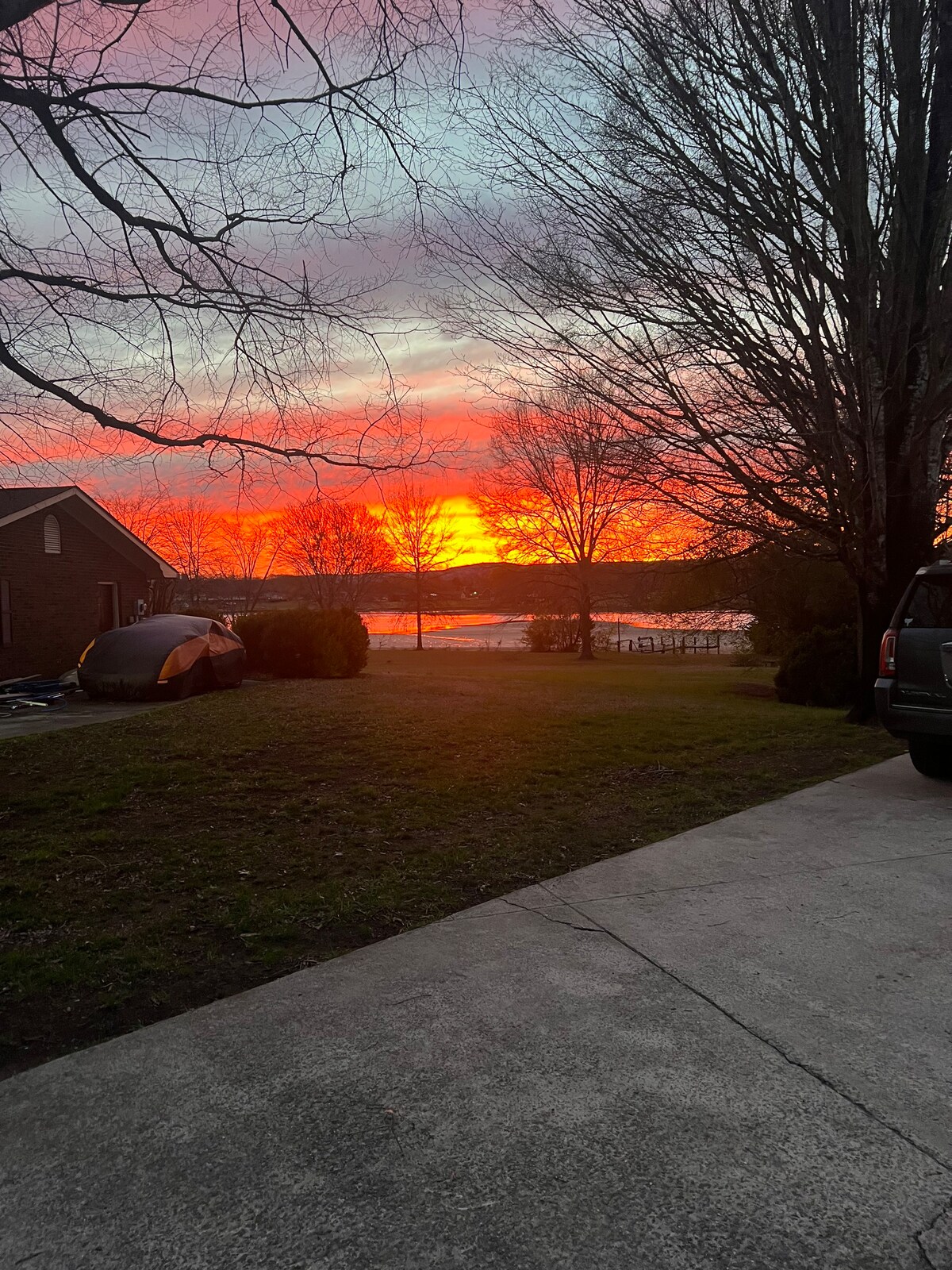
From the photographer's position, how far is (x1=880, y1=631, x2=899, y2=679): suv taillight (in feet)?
22.3

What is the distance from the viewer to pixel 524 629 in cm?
4556

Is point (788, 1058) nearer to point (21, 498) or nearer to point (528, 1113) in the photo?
point (528, 1113)

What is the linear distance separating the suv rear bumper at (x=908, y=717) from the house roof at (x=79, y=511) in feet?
55.2


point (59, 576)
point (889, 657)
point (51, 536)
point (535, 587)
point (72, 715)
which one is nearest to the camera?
point (889, 657)

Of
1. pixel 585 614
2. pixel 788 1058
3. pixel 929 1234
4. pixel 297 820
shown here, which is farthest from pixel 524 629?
pixel 929 1234

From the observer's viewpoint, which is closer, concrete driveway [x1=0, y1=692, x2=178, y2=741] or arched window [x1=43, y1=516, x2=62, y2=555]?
concrete driveway [x1=0, y1=692, x2=178, y2=741]

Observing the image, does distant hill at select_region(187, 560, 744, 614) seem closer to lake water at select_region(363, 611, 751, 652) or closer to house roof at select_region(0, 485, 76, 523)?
lake water at select_region(363, 611, 751, 652)

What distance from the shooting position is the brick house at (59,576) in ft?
66.8

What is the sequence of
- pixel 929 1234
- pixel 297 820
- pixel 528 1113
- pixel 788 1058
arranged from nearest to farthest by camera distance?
pixel 929 1234, pixel 528 1113, pixel 788 1058, pixel 297 820

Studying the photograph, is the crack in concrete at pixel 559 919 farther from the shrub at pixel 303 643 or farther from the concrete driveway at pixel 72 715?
the shrub at pixel 303 643

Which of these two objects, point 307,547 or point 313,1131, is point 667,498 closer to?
point 313,1131

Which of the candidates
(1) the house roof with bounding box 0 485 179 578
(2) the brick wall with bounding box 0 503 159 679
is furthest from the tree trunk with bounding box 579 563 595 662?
(2) the brick wall with bounding box 0 503 159 679

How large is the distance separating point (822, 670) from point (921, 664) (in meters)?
9.06

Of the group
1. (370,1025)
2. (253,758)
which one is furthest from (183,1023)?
(253,758)
